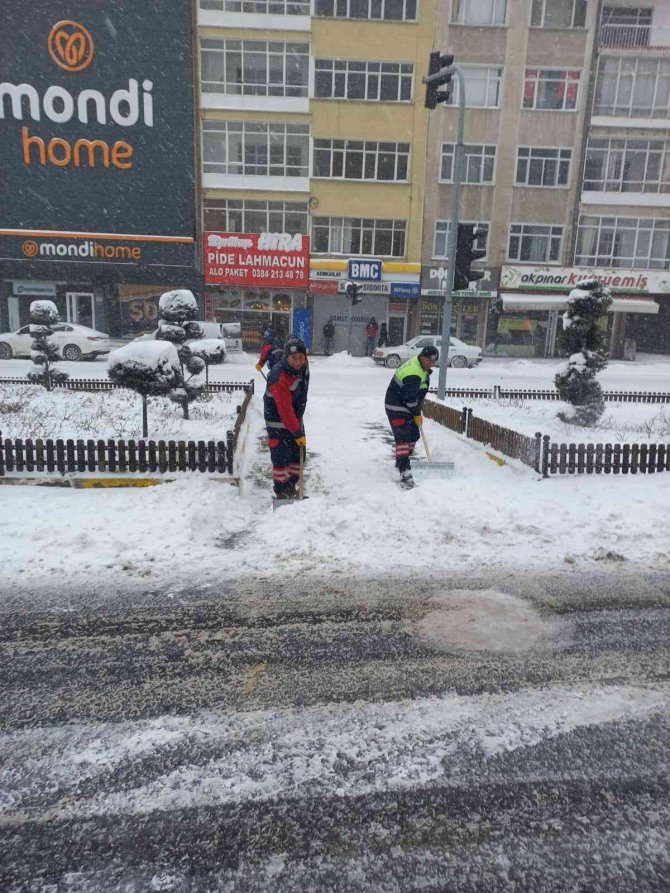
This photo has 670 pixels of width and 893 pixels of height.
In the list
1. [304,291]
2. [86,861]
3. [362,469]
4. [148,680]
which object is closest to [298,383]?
[362,469]

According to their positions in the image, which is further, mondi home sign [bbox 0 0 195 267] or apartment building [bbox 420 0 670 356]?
apartment building [bbox 420 0 670 356]

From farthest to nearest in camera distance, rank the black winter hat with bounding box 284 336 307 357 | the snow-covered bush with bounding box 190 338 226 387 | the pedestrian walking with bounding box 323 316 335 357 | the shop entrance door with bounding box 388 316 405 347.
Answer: the shop entrance door with bounding box 388 316 405 347, the pedestrian walking with bounding box 323 316 335 357, the snow-covered bush with bounding box 190 338 226 387, the black winter hat with bounding box 284 336 307 357

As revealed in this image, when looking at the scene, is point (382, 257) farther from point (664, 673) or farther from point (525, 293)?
point (664, 673)

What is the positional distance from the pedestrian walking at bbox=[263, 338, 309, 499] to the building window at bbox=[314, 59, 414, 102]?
84.8 ft

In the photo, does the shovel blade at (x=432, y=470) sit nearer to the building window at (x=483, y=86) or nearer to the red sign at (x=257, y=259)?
the red sign at (x=257, y=259)

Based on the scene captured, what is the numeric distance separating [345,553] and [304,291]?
25.4 m

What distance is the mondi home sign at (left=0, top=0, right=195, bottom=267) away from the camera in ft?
86.5

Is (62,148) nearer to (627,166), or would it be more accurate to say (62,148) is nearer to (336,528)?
(627,166)

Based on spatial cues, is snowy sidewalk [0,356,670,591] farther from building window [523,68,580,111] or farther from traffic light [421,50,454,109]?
building window [523,68,580,111]

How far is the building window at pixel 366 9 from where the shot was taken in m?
27.2

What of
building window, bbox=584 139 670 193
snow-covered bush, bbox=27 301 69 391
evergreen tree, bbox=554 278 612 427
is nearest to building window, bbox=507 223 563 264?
building window, bbox=584 139 670 193

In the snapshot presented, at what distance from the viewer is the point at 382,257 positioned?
95.1ft

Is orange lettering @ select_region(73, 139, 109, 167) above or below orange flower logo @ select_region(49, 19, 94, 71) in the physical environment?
below

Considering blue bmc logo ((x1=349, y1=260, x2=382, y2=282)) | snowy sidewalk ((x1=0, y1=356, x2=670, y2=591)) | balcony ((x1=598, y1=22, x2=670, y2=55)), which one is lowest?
snowy sidewalk ((x1=0, y1=356, x2=670, y2=591))
